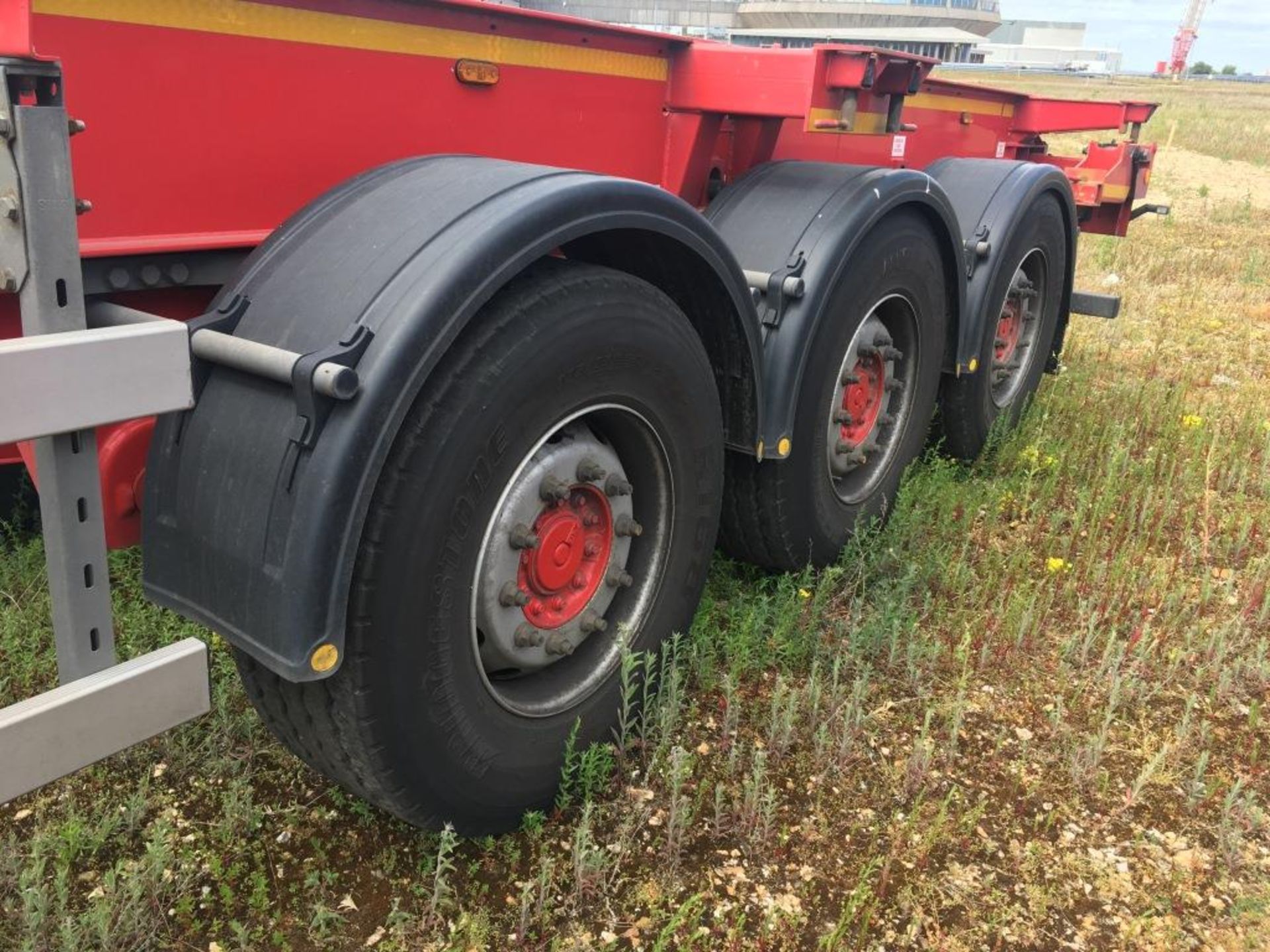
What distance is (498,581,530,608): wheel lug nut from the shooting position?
1977 millimetres

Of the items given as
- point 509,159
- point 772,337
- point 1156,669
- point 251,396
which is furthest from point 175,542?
point 1156,669

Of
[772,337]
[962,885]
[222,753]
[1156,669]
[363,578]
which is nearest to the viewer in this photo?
[363,578]

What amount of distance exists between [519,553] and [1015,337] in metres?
3.19

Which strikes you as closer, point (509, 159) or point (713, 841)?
point (713, 841)

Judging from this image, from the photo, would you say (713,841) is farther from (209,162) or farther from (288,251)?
(209,162)

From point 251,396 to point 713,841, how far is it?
1.30 m

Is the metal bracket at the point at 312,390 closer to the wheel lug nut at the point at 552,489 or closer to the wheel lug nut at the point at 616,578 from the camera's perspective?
the wheel lug nut at the point at 552,489

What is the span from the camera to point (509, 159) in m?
2.40

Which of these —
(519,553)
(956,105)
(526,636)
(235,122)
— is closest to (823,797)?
(526,636)

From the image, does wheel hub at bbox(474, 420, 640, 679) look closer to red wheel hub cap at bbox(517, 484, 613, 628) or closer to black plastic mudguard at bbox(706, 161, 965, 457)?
red wheel hub cap at bbox(517, 484, 613, 628)

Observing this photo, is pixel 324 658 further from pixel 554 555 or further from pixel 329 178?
pixel 329 178

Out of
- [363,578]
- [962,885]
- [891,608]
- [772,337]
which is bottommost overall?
[962,885]

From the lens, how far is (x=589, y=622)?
220 centimetres

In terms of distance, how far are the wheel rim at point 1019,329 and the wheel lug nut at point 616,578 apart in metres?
2.48
